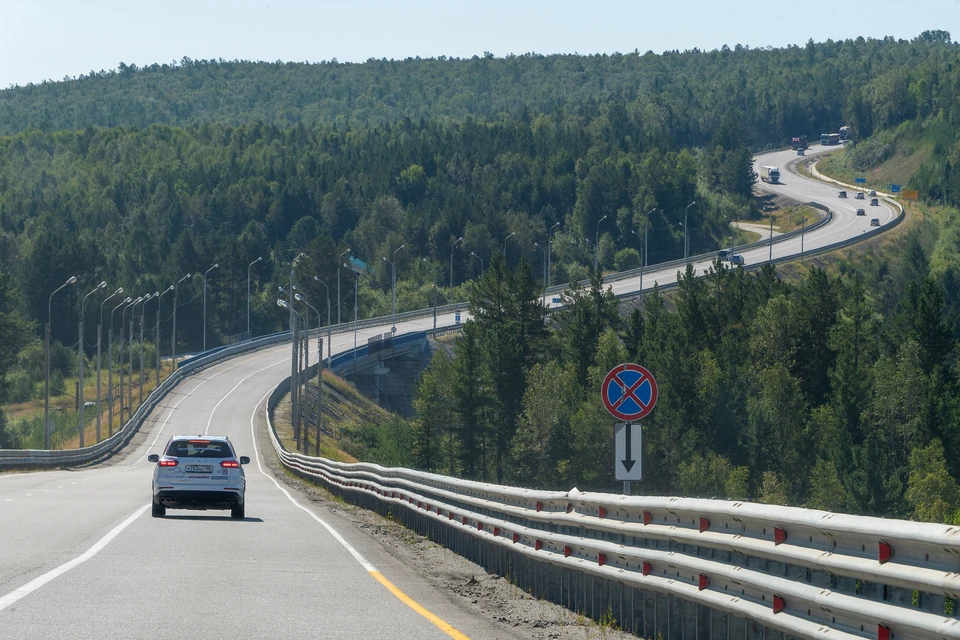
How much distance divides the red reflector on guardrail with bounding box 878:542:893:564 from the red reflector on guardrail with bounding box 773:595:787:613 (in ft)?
4.42

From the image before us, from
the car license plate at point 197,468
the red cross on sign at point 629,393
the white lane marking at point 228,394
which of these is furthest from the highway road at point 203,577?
the white lane marking at point 228,394

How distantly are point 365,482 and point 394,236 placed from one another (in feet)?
507

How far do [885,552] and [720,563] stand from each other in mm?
2463

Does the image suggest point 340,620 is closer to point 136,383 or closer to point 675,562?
point 675,562

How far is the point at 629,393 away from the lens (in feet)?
47.8

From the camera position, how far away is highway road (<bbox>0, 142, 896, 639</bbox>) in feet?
34.2

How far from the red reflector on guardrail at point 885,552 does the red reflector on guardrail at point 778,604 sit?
1.35m

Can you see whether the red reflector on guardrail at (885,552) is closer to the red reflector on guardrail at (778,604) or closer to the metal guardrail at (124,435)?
the red reflector on guardrail at (778,604)

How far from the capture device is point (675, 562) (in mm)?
9516

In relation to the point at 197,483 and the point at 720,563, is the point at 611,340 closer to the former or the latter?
the point at 197,483

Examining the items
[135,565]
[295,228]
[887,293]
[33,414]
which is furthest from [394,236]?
[135,565]

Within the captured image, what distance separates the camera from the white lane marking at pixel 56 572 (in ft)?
36.9

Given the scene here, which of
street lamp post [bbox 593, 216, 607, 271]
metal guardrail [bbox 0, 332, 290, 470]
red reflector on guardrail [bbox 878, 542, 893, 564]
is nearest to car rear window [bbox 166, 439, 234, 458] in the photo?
red reflector on guardrail [bbox 878, 542, 893, 564]

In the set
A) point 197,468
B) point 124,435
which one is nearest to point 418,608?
point 197,468
